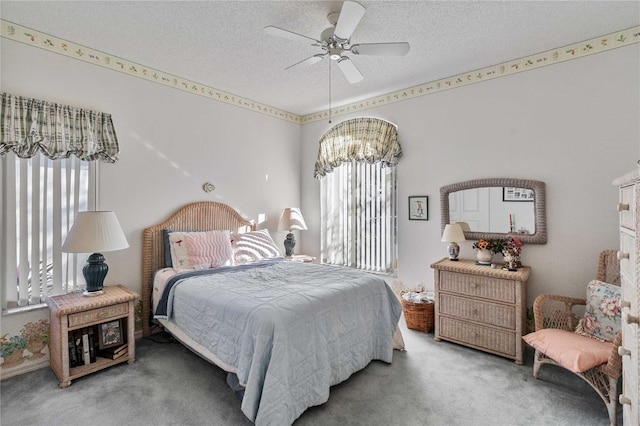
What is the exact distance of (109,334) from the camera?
2682mm

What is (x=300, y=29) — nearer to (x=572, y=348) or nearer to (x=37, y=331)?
(x=572, y=348)

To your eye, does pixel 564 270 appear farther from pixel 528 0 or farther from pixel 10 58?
pixel 10 58

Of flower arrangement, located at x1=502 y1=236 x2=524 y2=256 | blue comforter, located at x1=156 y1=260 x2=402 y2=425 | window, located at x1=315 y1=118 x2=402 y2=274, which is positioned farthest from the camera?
window, located at x1=315 y1=118 x2=402 y2=274

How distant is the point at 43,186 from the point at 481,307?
4.02 m

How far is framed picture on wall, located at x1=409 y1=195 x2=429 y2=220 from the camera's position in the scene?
376cm

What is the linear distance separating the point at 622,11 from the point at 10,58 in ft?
15.6

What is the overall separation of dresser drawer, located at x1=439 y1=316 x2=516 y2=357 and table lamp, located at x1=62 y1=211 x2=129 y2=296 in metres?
3.10

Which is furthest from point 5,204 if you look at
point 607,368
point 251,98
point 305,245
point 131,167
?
point 607,368

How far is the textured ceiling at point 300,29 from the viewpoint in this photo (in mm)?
2301

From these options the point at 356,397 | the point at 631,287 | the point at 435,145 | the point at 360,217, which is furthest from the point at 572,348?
the point at 360,217

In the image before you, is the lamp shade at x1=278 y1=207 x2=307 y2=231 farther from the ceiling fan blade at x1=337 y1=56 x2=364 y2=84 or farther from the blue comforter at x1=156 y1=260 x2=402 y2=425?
the ceiling fan blade at x1=337 y1=56 x2=364 y2=84

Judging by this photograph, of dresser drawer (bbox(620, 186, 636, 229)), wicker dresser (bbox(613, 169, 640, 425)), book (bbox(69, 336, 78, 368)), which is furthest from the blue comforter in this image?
dresser drawer (bbox(620, 186, 636, 229))

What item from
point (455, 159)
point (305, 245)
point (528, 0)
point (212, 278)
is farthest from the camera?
point (305, 245)

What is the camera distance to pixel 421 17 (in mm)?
2410
